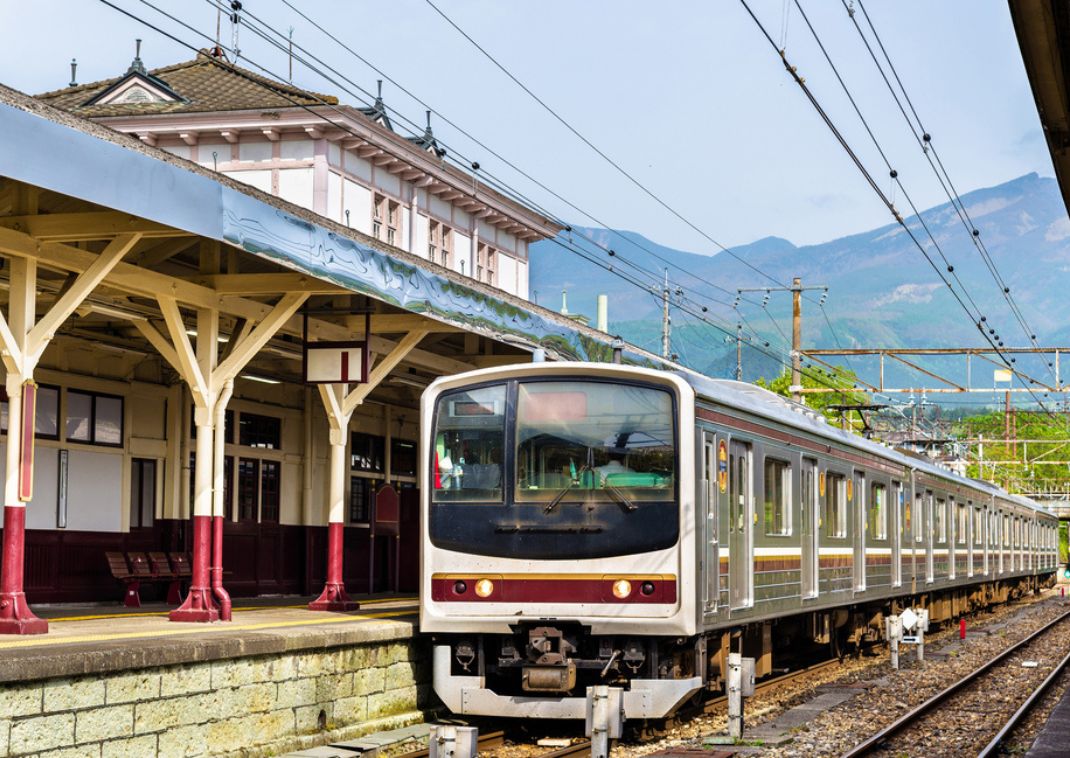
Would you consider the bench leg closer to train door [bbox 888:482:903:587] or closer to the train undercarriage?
the train undercarriage

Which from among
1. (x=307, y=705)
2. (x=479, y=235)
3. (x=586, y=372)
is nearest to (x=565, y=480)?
(x=586, y=372)

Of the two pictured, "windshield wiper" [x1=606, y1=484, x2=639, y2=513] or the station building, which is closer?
the station building

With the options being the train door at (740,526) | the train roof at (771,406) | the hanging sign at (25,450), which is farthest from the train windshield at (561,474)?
the hanging sign at (25,450)

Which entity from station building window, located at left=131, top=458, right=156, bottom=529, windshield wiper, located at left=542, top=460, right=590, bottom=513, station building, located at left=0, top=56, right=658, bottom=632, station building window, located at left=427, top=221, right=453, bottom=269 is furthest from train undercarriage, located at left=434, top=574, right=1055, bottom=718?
station building window, located at left=427, top=221, right=453, bottom=269

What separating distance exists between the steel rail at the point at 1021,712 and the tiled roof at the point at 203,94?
1711 cm

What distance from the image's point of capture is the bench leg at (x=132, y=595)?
1501 centimetres

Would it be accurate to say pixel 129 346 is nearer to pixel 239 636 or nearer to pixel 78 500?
pixel 78 500

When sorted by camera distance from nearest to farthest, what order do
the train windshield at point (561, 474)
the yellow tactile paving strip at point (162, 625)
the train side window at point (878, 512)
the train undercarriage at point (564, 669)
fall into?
the yellow tactile paving strip at point (162, 625), the train undercarriage at point (564, 669), the train windshield at point (561, 474), the train side window at point (878, 512)

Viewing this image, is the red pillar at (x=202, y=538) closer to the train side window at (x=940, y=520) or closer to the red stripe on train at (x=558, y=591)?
the red stripe on train at (x=558, y=591)

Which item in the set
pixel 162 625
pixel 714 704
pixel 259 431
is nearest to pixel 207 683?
pixel 162 625

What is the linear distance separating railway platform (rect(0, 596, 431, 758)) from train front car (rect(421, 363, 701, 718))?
623 millimetres

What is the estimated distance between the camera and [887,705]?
1459cm

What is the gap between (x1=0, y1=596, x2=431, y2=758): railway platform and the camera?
8.32m

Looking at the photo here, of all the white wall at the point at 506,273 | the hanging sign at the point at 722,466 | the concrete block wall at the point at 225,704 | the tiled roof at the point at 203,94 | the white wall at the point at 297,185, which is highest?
the tiled roof at the point at 203,94
